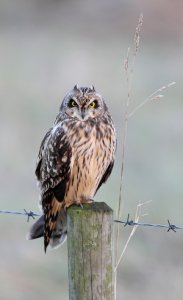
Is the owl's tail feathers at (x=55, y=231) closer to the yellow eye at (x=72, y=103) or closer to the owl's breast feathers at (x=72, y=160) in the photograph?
the owl's breast feathers at (x=72, y=160)

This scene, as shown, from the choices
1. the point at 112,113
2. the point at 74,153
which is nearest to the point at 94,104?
the point at 74,153

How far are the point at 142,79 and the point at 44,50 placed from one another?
3541 millimetres

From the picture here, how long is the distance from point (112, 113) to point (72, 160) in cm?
921

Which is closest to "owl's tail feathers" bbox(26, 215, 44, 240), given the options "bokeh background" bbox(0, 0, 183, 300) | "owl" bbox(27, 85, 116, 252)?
"owl" bbox(27, 85, 116, 252)

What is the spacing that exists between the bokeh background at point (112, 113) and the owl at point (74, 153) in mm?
2068

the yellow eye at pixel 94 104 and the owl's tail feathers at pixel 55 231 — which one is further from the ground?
the yellow eye at pixel 94 104

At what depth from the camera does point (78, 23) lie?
26.1 metres

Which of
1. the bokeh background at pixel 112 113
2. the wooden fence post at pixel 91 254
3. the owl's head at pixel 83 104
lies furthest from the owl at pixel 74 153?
the bokeh background at pixel 112 113

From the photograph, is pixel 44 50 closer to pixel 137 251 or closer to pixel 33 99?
pixel 33 99

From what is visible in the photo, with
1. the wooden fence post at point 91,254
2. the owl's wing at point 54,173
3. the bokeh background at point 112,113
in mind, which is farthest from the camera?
the bokeh background at point 112,113

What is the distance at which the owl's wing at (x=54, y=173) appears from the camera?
617 cm

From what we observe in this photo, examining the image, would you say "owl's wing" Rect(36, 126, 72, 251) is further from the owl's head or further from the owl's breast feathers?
the owl's head

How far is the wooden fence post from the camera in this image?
4.89 m

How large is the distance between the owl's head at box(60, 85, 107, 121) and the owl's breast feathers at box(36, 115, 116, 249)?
45 mm
